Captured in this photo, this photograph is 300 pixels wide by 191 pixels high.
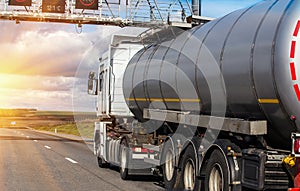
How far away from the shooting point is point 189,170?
9898 millimetres

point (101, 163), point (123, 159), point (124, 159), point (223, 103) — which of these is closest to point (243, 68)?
point (223, 103)

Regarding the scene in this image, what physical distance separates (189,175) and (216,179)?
1541mm

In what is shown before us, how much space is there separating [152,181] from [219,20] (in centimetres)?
579

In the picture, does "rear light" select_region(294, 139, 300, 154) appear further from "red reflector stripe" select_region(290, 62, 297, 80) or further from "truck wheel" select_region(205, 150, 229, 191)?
"truck wheel" select_region(205, 150, 229, 191)

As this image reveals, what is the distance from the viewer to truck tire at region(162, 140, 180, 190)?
10.5m

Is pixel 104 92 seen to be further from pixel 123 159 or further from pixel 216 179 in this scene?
pixel 216 179

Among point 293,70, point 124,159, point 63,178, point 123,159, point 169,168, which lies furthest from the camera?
point 123,159

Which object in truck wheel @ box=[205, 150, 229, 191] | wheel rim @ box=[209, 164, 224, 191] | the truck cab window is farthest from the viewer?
the truck cab window

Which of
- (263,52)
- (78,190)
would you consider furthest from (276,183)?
(78,190)

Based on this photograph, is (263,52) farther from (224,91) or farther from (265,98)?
(224,91)

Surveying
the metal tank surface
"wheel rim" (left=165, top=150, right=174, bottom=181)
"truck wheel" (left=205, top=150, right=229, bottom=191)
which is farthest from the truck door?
"truck wheel" (left=205, top=150, right=229, bottom=191)

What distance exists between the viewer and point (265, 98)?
723 cm

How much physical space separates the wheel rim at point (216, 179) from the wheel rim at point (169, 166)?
2.41 m

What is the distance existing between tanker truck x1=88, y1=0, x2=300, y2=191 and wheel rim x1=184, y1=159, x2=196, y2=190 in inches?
0.8
